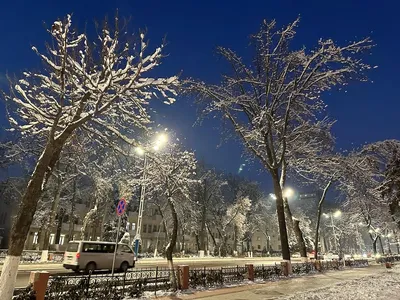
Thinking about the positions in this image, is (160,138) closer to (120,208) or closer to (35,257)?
(120,208)

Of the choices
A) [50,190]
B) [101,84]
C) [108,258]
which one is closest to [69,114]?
[101,84]

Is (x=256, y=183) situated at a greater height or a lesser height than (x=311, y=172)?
greater

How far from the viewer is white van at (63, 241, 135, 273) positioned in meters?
17.4

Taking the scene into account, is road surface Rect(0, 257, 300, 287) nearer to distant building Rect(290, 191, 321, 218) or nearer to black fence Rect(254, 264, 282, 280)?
black fence Rect(254, 264, 282, 280)

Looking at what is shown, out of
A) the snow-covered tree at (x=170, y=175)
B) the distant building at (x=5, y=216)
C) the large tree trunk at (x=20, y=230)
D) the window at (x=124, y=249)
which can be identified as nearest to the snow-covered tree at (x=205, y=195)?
the window at (x=124, y=249)

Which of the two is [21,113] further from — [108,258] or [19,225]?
[108,258]

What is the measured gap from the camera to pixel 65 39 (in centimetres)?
802

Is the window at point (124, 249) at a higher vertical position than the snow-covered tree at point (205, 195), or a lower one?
lower

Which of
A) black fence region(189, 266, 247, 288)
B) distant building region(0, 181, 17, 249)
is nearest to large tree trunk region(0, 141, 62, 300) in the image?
black fence region(189, 266, 247, 288)

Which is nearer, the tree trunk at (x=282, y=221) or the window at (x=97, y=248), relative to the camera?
the window at (x=97, y=248)

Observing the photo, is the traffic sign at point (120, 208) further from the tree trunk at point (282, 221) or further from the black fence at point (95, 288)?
the tree trunk at point (282, 221)

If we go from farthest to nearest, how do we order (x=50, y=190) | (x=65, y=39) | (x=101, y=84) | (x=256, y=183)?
(x=256, y=183) → (x=50, y=190) → (x=101, y=84) → (x=65, y=39)

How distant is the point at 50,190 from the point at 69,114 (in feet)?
95.0

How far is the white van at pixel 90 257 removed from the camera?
685 inches
